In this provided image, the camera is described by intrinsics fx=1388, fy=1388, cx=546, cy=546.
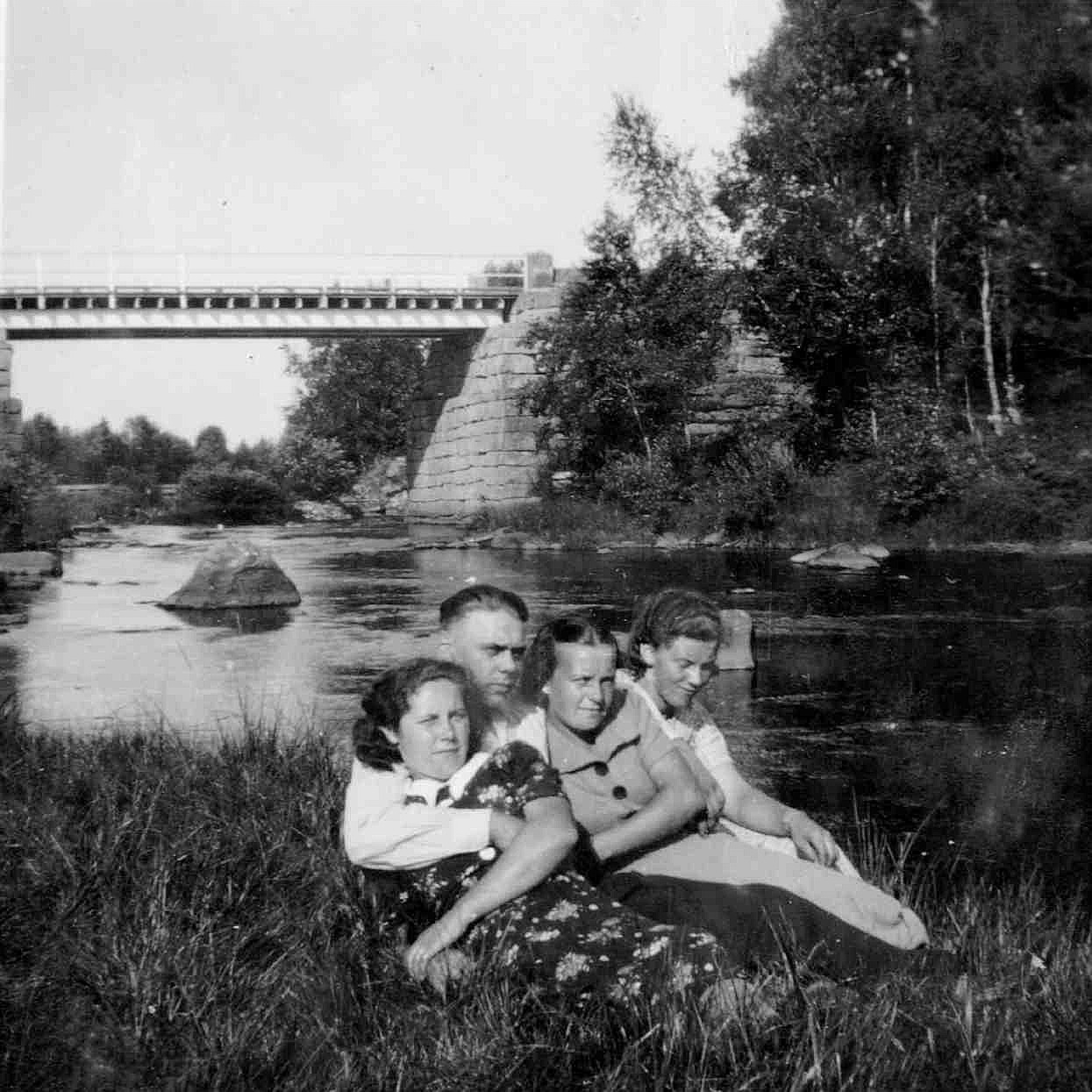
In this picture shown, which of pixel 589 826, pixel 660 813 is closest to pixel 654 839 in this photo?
pixel 660 813

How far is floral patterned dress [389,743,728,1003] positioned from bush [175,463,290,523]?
34.8m

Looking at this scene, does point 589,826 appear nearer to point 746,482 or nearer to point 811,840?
point 811,840

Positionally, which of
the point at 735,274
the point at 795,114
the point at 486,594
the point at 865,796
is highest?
the point at 795,114

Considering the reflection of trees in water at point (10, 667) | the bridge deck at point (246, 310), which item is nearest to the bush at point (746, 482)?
the bridge deck at point (246, 310)

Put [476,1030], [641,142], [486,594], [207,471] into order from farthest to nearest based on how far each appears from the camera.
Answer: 1. [207,471]
2. [641,142]
3. [486,594]
4. [476,1030]

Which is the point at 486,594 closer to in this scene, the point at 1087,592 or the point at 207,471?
the point at 1087,592

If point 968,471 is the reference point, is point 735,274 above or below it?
above

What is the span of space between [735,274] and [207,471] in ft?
71.6

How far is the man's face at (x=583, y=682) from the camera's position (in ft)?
11.3

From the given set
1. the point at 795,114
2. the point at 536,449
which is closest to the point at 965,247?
the point at 795,114

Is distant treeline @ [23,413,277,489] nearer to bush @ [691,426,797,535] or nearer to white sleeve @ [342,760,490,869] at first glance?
bush @ [691,426,797,535]

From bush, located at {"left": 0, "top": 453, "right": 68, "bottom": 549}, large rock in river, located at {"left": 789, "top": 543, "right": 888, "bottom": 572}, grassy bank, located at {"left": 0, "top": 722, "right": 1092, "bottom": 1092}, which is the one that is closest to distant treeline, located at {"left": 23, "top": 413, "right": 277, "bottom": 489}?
bush, located at {"left": 0, "top": 453, "right": 68, "bottom": 549}

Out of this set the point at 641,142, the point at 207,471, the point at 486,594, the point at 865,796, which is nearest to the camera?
the point at 486,594

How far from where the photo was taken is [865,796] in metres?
5.88
